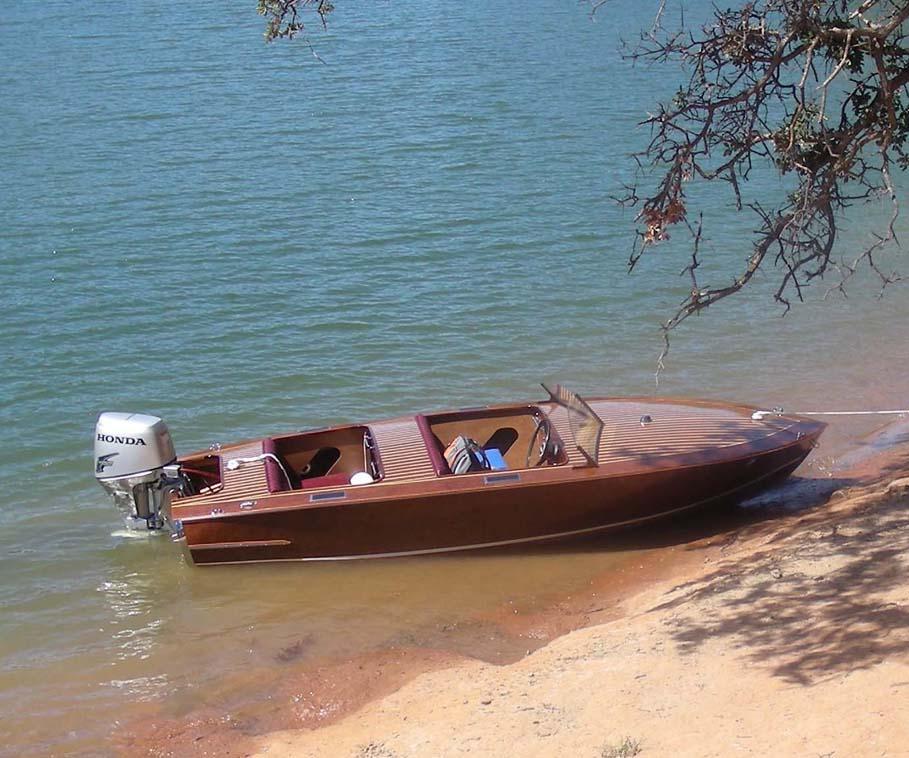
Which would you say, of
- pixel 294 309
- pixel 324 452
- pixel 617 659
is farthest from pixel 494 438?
pixel 294 309

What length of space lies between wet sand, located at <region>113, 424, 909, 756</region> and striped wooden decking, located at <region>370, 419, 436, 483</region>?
1.49 m

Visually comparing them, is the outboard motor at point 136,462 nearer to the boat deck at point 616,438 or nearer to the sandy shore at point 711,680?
the boat deck at point 616,438

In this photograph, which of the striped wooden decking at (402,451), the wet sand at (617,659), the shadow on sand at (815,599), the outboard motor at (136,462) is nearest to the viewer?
the wet sand at (617,659)

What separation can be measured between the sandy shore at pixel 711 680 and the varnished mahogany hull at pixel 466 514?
1.21m

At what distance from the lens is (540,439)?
11.7 metres

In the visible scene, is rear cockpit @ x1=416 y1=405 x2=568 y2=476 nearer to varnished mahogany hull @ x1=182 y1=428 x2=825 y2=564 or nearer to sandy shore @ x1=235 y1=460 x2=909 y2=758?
varnished mahogany hull @ x1=182 y1=428 x2=825 y2=564

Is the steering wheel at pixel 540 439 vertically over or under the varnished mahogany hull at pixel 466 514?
over

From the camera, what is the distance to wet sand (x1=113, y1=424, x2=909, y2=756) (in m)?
7.32

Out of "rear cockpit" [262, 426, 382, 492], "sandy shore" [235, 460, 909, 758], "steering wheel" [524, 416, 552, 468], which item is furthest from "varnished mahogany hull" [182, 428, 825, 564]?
"sandy shore" [235, 460, 909, 758]

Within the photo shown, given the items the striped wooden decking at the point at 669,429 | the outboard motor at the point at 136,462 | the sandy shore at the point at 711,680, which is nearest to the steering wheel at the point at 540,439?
the striped wooden decking at the point at 669,429

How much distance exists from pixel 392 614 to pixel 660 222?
4073 millimetres

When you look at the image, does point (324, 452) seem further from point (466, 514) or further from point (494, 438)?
point (466, 514)

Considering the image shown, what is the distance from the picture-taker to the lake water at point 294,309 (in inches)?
408

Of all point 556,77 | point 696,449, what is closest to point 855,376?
point 696,449
